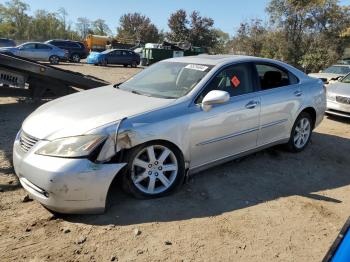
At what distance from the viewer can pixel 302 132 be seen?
6309mm

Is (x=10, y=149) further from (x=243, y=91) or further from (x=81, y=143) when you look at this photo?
(x=243, y=91)

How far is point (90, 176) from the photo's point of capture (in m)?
3.66

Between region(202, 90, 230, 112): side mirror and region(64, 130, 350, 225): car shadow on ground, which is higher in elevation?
region(202, 90, 230, 112): side mirror

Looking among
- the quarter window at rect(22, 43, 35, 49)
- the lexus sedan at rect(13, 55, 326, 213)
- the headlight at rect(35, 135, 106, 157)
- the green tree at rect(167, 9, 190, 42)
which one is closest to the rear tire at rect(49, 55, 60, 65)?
the quarter window at rect(22, 43, 35, 49)

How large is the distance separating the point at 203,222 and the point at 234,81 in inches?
78.2

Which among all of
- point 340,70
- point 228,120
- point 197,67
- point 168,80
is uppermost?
point 197,67

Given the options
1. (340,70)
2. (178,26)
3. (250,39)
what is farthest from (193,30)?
(340,70)

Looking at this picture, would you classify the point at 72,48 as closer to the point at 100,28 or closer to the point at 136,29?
the point at 136,29

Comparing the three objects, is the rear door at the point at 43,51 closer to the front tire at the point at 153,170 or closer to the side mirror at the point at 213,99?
the side mirror at the point at 213,99

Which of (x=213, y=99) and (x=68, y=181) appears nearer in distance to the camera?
(x=68, y=181)

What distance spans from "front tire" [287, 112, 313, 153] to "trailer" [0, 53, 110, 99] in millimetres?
4940

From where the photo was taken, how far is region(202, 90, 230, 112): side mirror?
175 inches

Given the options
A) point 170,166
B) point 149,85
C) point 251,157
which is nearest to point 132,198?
point 170,166

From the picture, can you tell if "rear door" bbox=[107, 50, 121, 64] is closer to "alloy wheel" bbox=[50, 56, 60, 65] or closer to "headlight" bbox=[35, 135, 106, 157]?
"alloy wheel" bbox=[50, 56, 60, 65]
